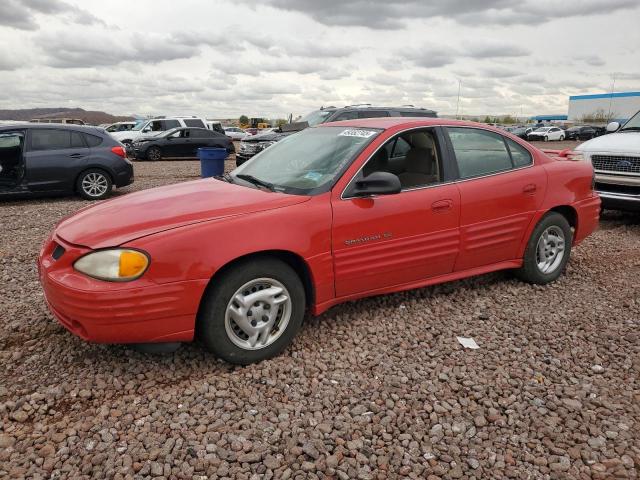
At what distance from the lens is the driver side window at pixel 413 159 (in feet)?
13.4

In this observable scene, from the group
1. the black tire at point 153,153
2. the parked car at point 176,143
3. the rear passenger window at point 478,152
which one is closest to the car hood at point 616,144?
the rear passenger window at point 478,152

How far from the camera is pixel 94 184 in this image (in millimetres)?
9992

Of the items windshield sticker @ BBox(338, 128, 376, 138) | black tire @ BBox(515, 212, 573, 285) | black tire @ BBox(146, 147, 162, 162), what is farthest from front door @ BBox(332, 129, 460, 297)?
black tire @ BBox(146, 147, 162, 162)

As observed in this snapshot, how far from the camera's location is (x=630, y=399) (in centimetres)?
306

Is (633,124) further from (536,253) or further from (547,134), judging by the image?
(547,134)

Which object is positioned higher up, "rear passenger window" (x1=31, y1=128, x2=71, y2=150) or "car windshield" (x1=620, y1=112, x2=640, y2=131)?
"car windshield" (x1=620, y1=112, x2=640, y2=131)

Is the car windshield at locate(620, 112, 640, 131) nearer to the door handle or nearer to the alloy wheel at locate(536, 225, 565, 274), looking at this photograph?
the alloy wheel at locate(536, 225, 565, 274)

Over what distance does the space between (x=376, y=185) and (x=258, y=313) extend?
3.90 feet

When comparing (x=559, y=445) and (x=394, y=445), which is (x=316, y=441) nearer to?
(x=394, y=445)

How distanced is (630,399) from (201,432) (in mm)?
2479

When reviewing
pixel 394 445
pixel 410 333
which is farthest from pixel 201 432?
pixel 410 333

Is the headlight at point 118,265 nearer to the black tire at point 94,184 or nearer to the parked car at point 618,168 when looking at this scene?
the parked car at point 618,168

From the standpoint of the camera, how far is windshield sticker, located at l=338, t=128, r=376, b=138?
13.3 feet

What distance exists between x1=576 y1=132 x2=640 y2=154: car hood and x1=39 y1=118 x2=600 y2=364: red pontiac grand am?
2.90 m
